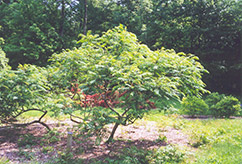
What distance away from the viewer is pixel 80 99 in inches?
225

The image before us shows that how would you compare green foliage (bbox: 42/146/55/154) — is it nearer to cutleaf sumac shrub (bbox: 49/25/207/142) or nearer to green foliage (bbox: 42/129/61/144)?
green foliage (bbox: 42/129/61/144)

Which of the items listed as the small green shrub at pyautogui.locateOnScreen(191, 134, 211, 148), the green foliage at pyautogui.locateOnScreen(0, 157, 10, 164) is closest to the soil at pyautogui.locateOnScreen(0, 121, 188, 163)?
the green foliage at pyautogui.locateOnScreen(0, 157, 10, 164)

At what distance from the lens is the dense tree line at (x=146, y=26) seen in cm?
1916

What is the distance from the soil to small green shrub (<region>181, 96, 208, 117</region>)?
316cm

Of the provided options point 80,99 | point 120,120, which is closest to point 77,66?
point 80,99

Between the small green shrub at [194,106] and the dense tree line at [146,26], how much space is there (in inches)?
444

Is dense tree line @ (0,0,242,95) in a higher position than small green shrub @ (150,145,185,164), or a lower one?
higher

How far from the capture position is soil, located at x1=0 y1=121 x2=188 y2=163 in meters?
4.66

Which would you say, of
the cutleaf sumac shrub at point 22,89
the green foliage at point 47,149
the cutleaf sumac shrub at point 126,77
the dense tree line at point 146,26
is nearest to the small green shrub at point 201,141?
the cutleaf sumac shrub at point 126,77

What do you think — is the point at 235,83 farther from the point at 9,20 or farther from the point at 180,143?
the point at 9,20

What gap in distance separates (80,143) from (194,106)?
6.41m

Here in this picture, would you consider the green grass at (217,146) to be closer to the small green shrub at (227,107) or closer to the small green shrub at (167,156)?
the small green shrub at (167,156)

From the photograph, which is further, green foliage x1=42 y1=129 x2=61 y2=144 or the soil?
green foliage x1=42 y1=129 x2=61 y2=144

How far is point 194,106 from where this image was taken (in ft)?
32.3
